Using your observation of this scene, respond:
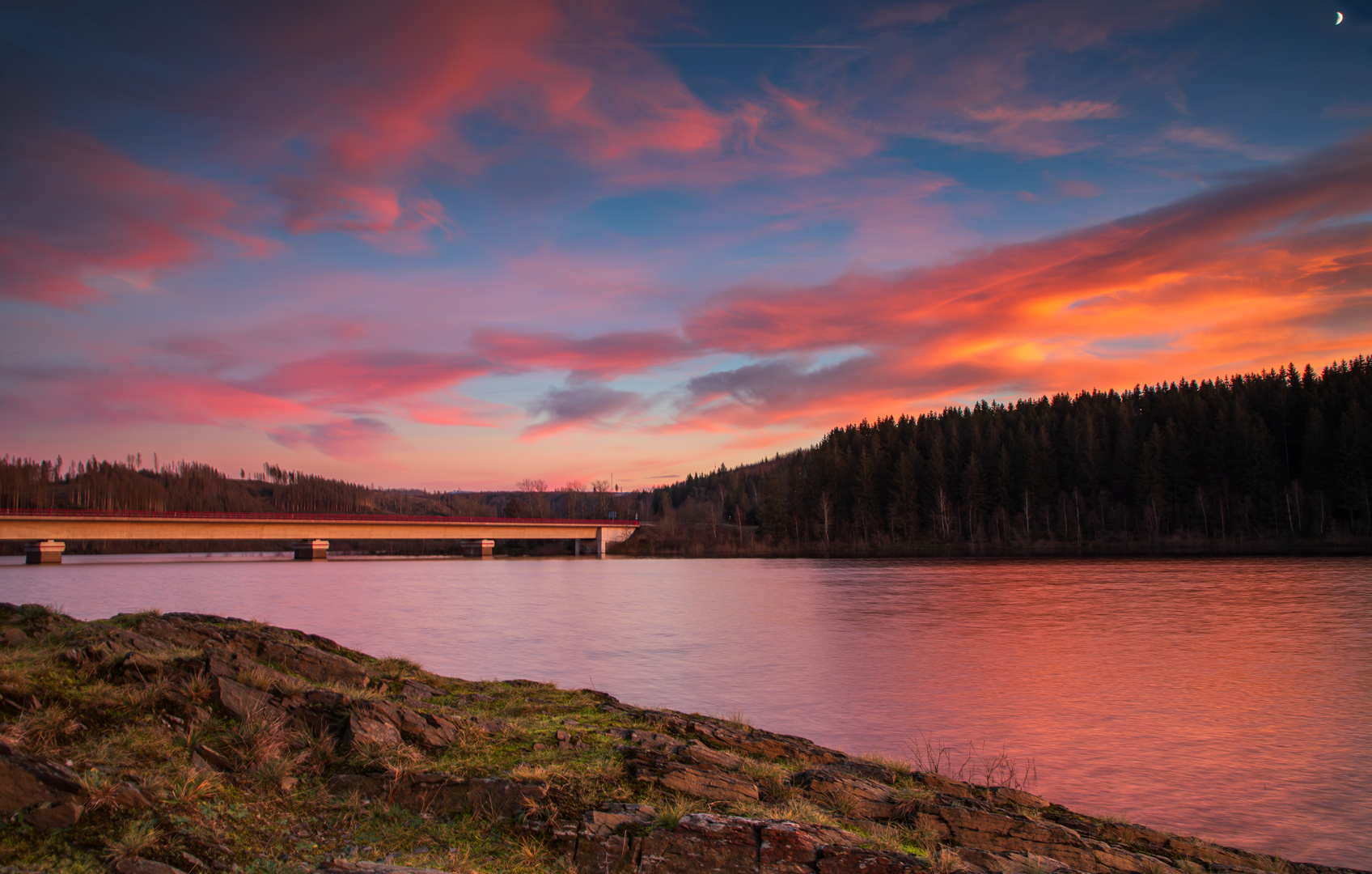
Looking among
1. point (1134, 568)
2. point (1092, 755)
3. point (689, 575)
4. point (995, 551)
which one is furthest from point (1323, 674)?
point (995, 551)

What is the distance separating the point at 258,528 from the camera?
106625 millimetres

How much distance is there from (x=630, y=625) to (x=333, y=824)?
34.3 m

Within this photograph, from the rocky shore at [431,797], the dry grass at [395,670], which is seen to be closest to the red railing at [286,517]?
the dry grass at [395,670]

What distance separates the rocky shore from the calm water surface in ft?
13.6

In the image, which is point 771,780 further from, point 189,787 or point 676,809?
point 189,787

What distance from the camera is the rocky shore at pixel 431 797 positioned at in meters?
6.74

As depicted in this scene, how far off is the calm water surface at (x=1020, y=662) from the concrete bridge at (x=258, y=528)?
27770mm

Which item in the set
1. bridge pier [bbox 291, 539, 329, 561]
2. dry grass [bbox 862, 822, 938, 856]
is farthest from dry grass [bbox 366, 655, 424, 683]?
bridge pier [bbox 291, 539, 329, 561]

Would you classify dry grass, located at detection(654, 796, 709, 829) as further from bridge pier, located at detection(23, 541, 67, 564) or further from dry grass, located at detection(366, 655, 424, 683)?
bridge pier, located at detection(23, 541, 67, 564)

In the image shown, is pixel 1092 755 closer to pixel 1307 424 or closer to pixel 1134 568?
pixel 1134 568

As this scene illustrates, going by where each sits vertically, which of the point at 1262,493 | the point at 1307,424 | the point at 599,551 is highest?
the point at 1307,424

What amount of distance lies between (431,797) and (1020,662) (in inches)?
963

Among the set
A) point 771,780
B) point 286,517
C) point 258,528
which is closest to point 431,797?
point 771,780

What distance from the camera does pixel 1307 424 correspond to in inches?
4793
